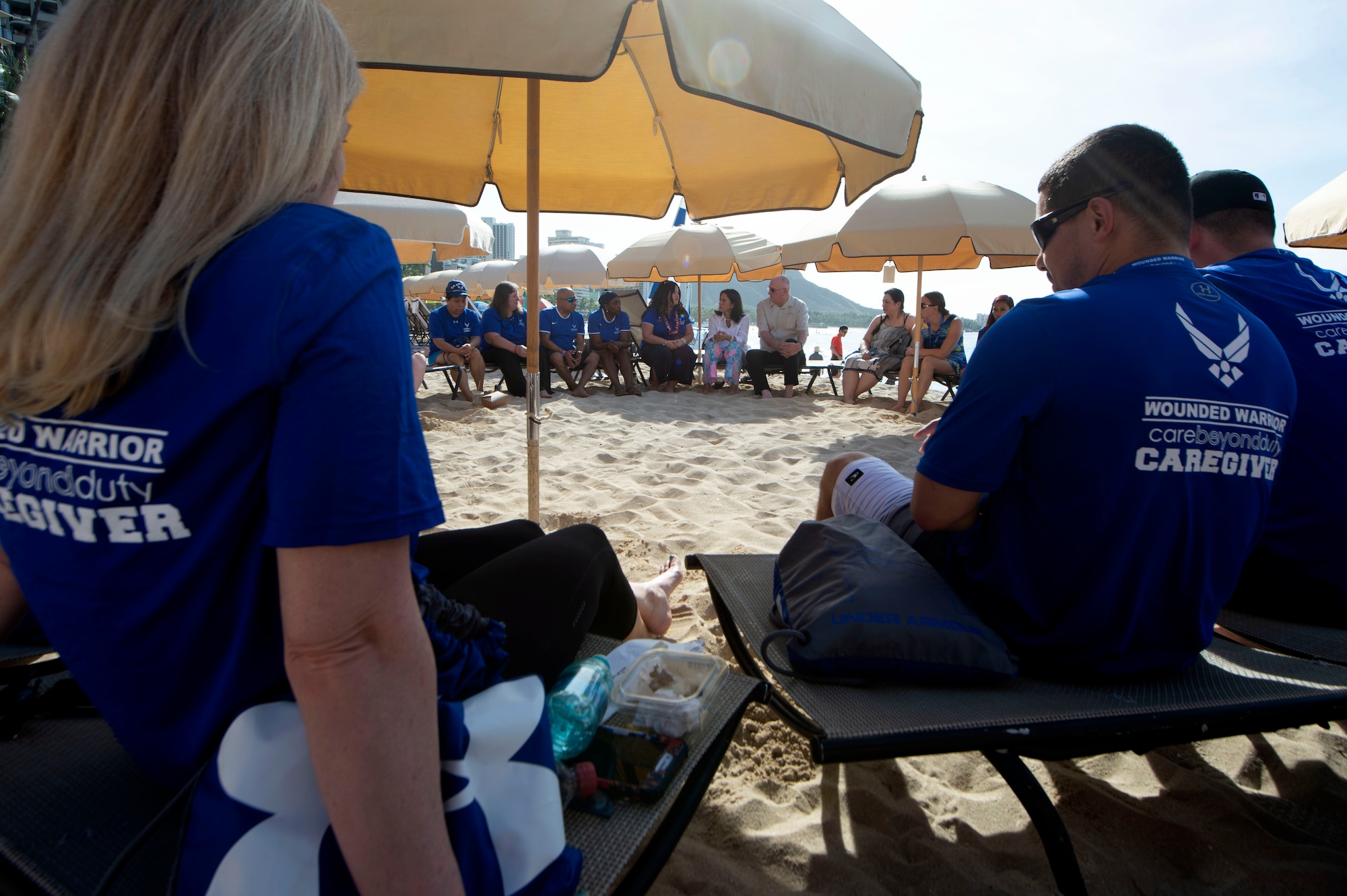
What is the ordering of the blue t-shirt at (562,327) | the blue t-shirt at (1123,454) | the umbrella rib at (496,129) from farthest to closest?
the blue t-shirt at (562,327), the umbrella rib at (496,129), the blue t-shirt at (1123,454)

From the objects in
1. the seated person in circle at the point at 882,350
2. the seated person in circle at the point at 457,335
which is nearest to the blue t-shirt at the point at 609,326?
the seated person in circle at the point at 457,335

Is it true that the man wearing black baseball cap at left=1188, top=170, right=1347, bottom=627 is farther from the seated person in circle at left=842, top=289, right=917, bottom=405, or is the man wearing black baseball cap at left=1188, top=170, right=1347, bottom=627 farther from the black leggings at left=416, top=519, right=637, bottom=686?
the seated person in circle at left=842, top=289, right=917, bottom=405

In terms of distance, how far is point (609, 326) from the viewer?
10.2 m

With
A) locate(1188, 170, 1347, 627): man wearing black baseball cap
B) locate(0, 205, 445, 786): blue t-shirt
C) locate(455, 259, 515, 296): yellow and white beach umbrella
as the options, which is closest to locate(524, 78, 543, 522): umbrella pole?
locate(0, 205, 445, 786): blue t-shirt

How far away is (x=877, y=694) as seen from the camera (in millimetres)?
1484

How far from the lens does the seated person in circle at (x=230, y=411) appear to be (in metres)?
0.68

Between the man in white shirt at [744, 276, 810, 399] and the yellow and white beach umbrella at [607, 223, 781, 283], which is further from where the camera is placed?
the yellow and white beach umbrella at [607, 223, 781, 283]

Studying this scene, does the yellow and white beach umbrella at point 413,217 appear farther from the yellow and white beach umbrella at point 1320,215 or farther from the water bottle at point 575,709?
the yellow and white beach umbrella at point 1320,215

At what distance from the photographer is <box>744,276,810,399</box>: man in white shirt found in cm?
984

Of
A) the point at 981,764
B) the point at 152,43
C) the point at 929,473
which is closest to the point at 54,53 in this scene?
the point at 152,43

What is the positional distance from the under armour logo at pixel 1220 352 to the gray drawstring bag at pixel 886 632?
2.36 ft

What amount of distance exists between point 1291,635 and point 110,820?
8.81ft

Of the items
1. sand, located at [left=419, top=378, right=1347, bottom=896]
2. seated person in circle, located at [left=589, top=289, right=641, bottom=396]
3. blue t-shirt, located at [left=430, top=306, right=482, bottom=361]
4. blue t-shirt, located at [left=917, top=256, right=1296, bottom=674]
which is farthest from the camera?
seated person in circle, located at [left=589, top=289, right=641, bottom=396]

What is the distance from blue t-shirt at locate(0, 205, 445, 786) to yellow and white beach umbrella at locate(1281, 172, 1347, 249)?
7.68 meters
